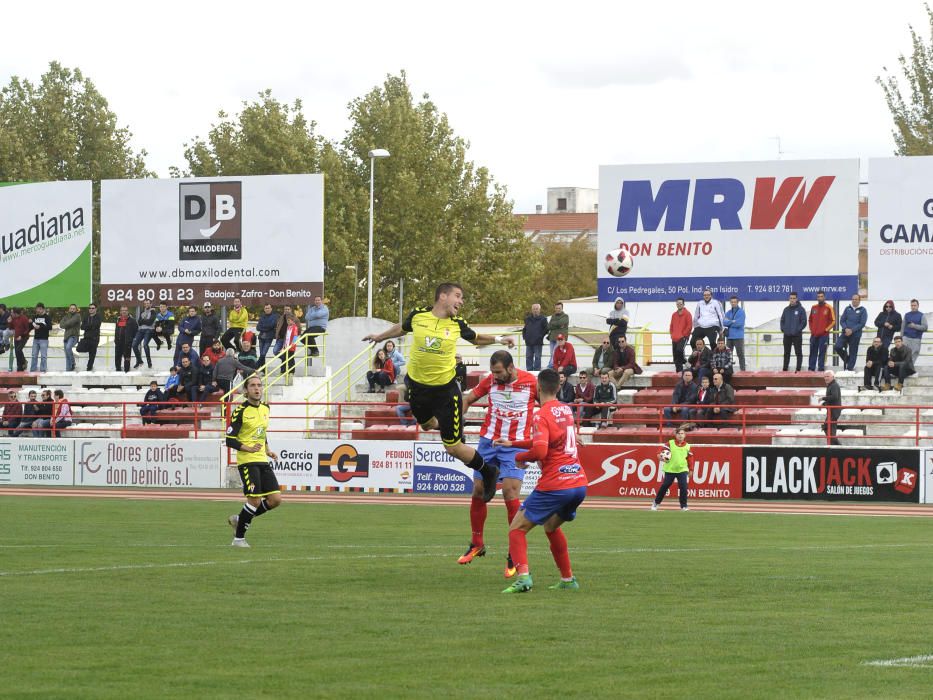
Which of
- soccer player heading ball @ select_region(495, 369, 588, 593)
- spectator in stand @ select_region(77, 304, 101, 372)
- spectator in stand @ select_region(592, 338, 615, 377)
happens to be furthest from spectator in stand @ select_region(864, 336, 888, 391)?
soccer player heading ball @ select_region(495, 369, 588, 593)

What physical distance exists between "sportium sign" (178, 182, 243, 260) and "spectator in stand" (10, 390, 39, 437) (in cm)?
750

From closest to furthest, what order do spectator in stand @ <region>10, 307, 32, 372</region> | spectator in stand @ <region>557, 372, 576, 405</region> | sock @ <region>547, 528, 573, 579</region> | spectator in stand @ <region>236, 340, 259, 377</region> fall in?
sock @ <region>547, 528, 573, 579</region> < spectator in stand @ <region>557, 372, 576, 405</region> < spectator in stand @ <region>236, 340, 259, 377</region> < spectator in stand @ <region>10, 307, 32, 372</region>

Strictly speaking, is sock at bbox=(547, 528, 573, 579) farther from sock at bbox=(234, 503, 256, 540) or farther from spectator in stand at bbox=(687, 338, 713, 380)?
spectator in stand at bbox=(687, 338, 713, 380)

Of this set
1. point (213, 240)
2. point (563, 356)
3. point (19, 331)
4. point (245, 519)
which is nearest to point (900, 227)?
point (563, 356)

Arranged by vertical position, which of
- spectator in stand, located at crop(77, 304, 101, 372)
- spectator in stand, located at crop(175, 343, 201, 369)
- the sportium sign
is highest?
the sportium sign

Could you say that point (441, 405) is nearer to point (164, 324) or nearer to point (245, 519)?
point (245, 519)

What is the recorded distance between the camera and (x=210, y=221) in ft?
136

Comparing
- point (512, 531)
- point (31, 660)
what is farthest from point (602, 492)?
point (31, 660)

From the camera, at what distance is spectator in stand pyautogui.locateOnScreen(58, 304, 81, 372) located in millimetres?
40438

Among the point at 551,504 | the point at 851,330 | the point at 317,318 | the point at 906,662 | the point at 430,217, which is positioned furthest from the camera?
the point at 430,217

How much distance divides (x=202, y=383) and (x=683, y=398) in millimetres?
12183

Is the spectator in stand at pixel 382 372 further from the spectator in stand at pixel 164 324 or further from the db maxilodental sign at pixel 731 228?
the spectator in stand at pixel 164 324

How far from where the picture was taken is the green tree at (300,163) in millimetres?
66250

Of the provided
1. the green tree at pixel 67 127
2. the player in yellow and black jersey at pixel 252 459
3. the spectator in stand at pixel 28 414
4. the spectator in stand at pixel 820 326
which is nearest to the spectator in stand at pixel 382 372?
the spectator in stand at pixel 28 414
